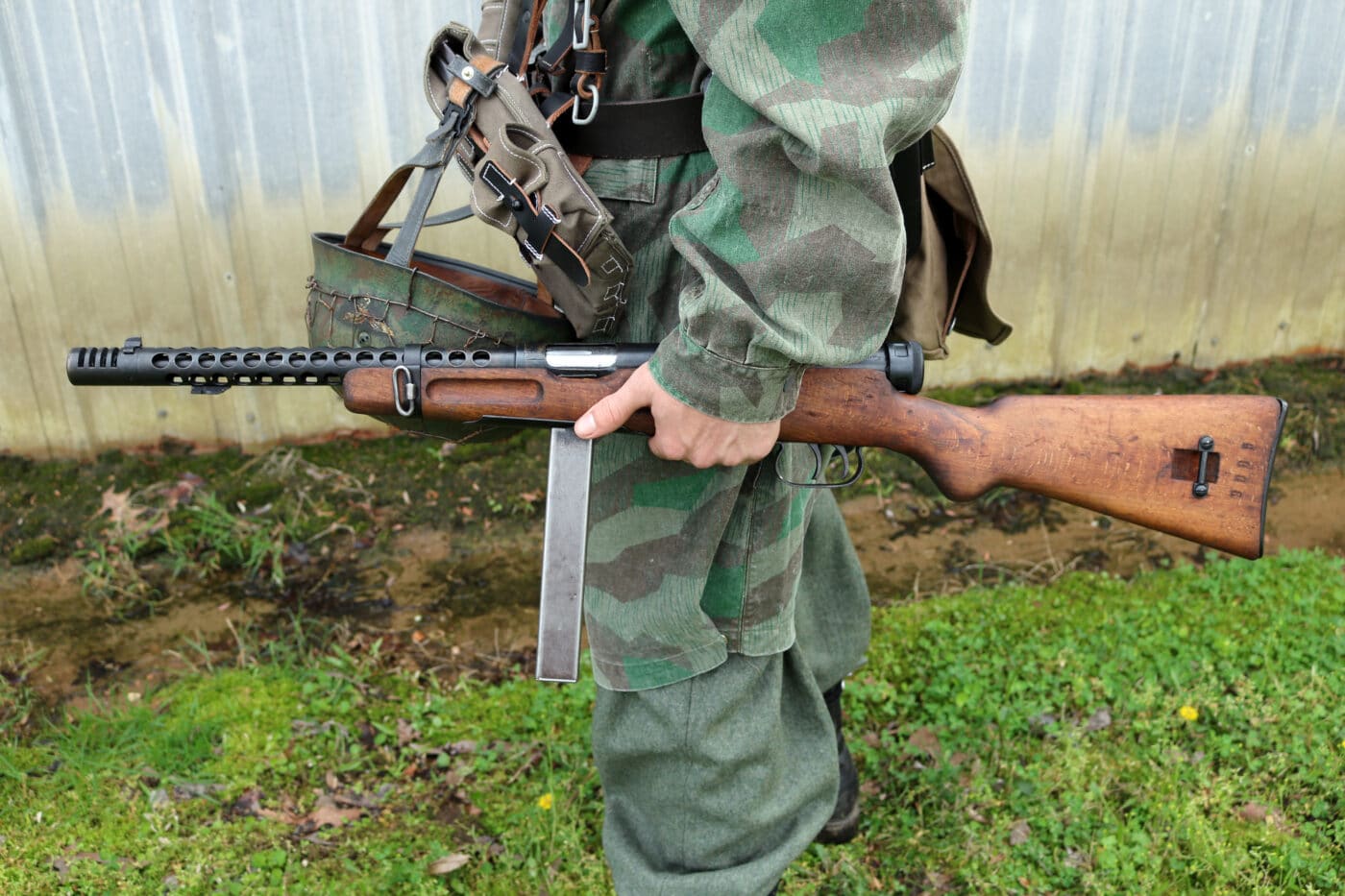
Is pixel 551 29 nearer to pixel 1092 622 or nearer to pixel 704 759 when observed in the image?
pixel 704 759

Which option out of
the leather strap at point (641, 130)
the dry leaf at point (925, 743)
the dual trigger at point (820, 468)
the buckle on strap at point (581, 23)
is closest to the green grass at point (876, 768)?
the dry leaf at point (925, 743)

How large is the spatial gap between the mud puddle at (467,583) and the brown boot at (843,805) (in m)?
1.02

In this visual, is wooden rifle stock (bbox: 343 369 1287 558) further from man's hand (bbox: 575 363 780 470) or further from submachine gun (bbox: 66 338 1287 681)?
man's hand (bbox: 575 363 780 470)

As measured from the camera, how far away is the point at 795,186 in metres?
1.42

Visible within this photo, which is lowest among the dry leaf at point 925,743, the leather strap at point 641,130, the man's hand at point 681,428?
the dry leaf at point 925,743

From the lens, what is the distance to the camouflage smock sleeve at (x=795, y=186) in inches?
53.5

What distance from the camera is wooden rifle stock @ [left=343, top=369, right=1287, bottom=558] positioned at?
1.78m

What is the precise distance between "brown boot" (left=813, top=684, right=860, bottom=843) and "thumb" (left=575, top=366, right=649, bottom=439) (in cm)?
113

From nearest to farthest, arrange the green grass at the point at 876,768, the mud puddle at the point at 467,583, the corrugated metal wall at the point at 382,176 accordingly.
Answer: the green grass at the point at 876,768
the mud puddle at the point at 467,583
the corrugated metal wall at the point at 382,176

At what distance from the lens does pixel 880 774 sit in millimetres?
2705

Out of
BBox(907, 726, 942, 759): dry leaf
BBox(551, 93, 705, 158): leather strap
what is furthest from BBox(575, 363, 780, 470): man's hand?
BBox(907, 726, 942, 759): dry leaf

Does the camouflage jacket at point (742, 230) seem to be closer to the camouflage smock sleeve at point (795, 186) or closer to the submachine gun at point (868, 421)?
the camouflage smock sleeve at point (795, 186)

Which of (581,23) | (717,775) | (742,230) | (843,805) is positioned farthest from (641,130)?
(843,805)

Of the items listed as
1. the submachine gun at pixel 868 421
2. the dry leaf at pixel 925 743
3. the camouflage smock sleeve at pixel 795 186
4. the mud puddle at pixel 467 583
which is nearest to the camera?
the camouflage smock sleeve at pixel 795 186
